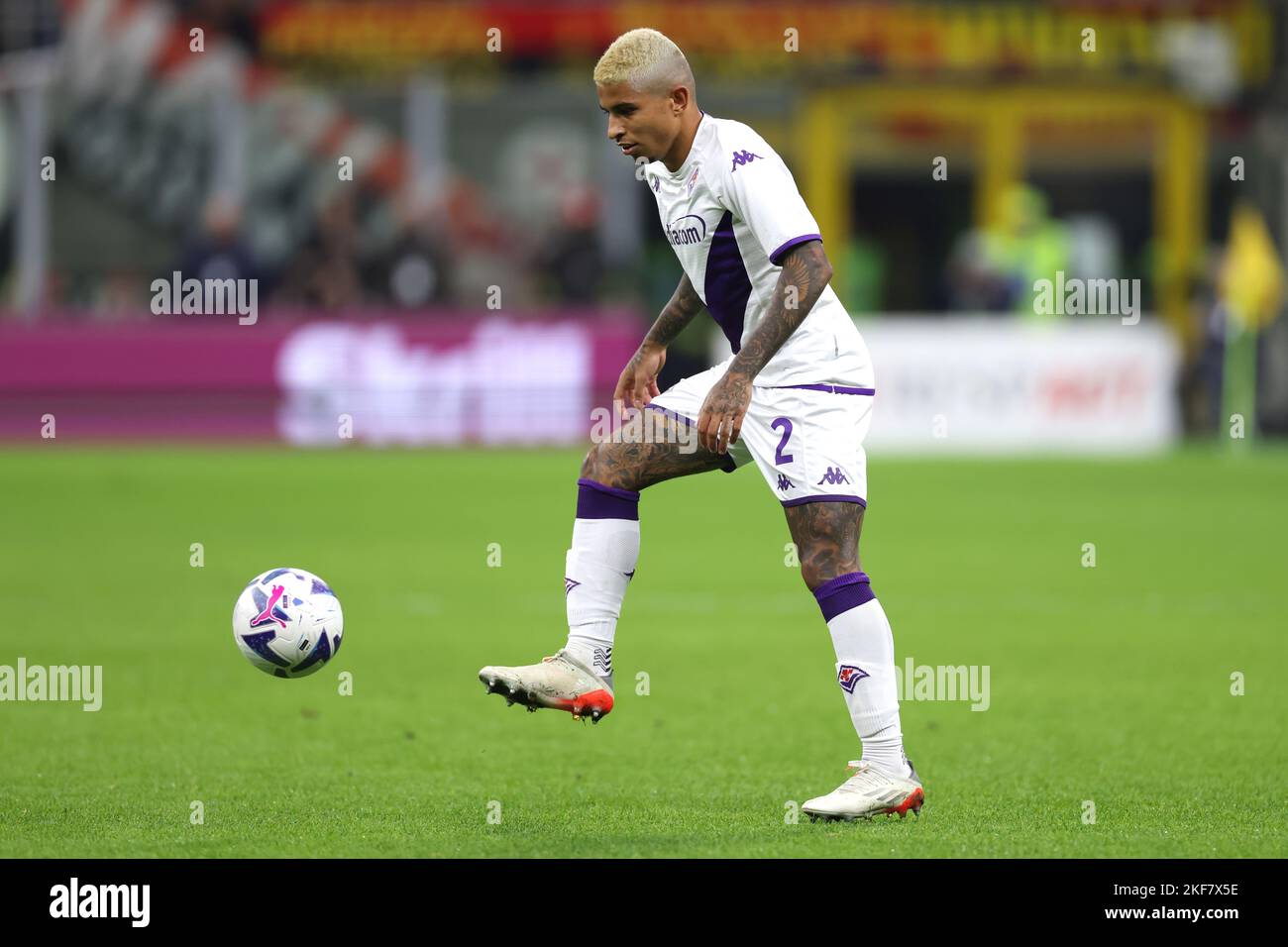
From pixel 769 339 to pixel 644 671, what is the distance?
11.4 ft

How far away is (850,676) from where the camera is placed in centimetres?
602

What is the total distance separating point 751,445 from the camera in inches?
241

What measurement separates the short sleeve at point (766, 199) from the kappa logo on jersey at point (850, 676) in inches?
46.1

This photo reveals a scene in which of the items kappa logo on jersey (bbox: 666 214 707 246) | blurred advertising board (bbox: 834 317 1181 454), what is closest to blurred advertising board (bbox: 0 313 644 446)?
blurred advertising board (bbox: 834 317 1181 454)

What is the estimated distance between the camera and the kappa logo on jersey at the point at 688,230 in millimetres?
6090

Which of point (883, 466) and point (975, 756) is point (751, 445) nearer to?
point (975, 756)

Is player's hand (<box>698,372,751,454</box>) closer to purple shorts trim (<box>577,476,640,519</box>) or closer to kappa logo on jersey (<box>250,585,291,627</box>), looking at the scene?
purple shorts trim (<box>577,476,640,519</box>)

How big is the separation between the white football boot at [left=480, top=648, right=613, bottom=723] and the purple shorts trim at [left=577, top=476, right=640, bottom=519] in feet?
1.42

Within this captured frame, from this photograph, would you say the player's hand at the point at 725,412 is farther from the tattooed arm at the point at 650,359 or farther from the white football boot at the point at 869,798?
the white football boot at the point at 869,798

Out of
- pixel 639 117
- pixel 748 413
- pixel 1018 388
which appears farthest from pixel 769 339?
pixel 1018 388

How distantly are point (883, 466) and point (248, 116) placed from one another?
1024 cm

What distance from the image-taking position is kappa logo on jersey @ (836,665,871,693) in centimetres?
600

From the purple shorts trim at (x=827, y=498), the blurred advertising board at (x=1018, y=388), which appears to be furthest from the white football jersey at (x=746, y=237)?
the blurred advertising board at (x=1018, y=388)

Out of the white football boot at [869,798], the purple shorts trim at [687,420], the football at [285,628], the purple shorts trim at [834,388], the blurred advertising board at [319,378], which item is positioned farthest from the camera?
the blurred advertising board at [319,378]
